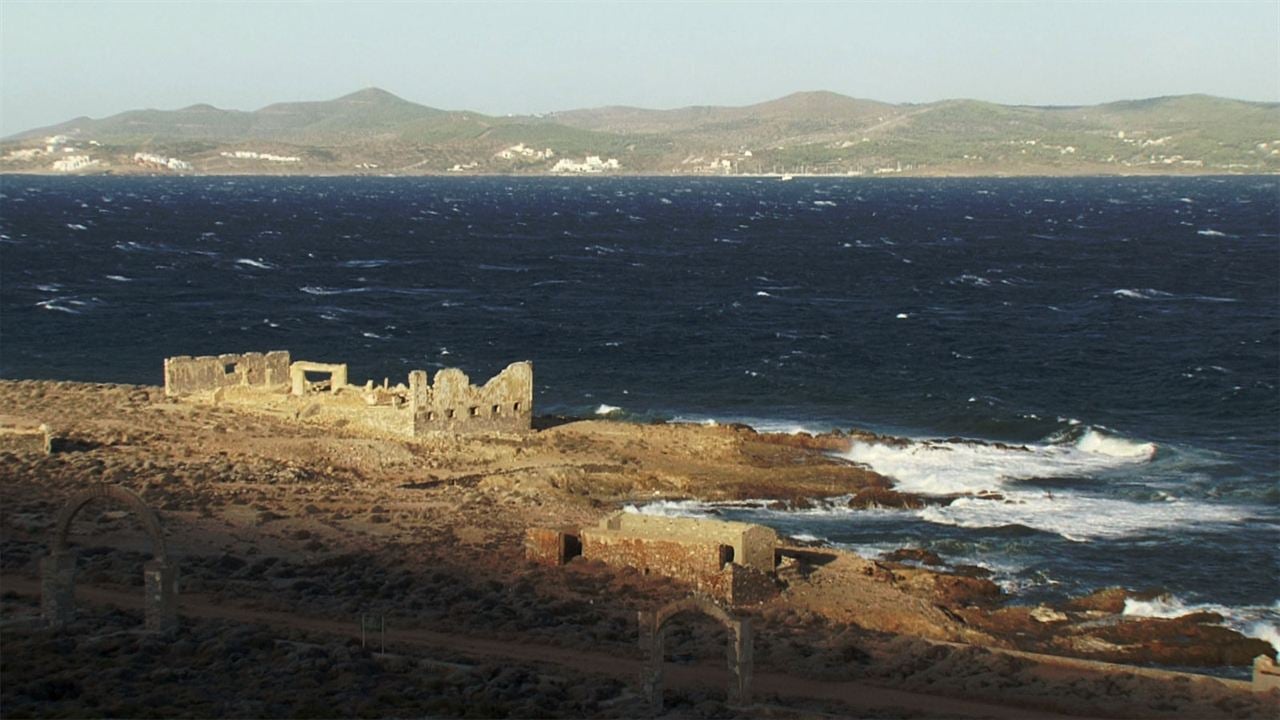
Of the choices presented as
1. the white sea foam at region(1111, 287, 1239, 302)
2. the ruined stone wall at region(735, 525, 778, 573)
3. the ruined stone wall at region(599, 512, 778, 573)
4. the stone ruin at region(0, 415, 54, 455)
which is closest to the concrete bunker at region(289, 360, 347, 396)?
the stone ruin at region(0, 415, 54, 455)

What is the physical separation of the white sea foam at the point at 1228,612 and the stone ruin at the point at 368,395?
2019 cm

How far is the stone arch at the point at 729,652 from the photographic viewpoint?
24312 millimetres

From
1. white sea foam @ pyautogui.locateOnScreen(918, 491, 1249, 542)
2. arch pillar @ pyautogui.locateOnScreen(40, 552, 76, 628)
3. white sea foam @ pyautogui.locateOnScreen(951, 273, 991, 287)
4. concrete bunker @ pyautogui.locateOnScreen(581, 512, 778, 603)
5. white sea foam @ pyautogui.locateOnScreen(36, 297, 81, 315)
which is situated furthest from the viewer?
white sea foam @ pyautogui.locateOnScreen(951, 273, 991, 287)

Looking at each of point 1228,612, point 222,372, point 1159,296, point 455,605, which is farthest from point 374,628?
point 1159,296

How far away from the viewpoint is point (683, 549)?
1335 inches

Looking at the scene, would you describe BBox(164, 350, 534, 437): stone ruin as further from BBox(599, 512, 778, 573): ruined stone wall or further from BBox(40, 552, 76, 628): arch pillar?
BBox(40, 552, 76, 628): arch pillar

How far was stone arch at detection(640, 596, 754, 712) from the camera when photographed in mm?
24312

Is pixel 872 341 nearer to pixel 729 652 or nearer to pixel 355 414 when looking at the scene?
pixel 355 414

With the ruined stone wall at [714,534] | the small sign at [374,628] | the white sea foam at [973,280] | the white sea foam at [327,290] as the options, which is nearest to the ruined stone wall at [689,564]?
the ruined stone wall at [714,534]

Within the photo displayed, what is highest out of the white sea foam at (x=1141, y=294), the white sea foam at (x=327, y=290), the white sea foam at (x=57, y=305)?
the white sea foam at (x=57, y=305)

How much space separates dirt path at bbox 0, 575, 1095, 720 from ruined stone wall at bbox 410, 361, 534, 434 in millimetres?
16705

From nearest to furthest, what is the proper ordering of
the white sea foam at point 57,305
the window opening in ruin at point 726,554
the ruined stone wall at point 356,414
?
1. the window opening in ruin at point 726,554
2. the ruined stone wall at point 356,414
3. the white sea foam at point 57,305

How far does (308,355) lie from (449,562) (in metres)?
42.1

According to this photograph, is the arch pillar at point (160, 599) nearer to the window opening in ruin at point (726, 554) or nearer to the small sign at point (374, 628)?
the small sign at point (374, 628)
